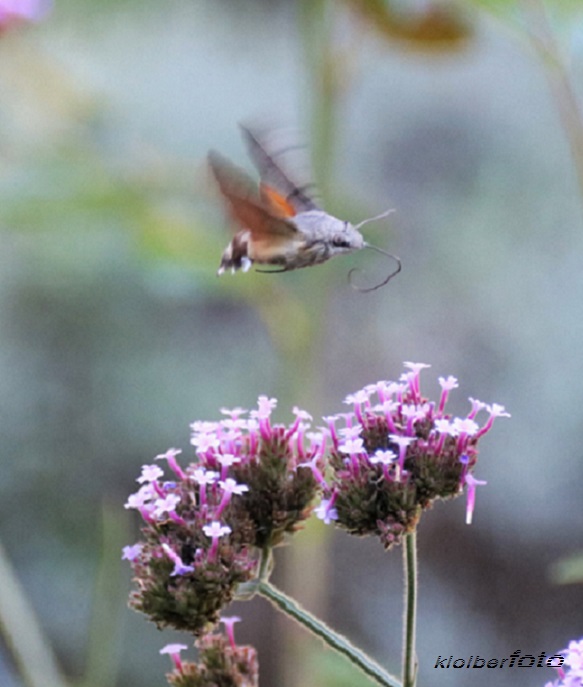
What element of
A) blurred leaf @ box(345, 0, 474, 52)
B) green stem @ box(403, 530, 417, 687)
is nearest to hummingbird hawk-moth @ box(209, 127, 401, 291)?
green stem @ box(403, 530, 417, 687)

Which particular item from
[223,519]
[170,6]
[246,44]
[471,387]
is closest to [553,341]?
[471,387]

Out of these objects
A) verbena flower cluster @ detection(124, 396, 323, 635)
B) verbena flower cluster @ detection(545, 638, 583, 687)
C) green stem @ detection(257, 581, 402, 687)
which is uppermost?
verbena flower cluster @ detection(124, 396, 323, 635)

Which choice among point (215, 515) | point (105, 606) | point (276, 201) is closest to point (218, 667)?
point (215, 515)

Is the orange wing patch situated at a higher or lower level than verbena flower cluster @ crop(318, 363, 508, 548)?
higher

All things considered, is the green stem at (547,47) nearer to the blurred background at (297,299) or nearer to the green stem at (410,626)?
the blurred background at (297,299)

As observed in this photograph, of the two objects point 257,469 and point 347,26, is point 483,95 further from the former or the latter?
point 257,469

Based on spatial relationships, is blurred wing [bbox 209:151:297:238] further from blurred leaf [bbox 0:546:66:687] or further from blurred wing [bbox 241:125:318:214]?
blurred leaf [bbox 0:546:66:687]
